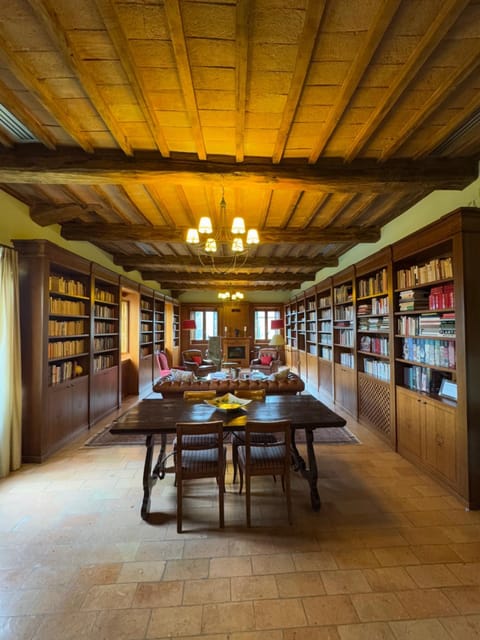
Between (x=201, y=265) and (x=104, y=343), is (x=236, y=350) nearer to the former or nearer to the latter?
(x=201, y=265)

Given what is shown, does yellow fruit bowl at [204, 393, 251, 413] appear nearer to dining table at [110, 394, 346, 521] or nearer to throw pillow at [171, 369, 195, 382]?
dining table at [110, 394, 346, 521]

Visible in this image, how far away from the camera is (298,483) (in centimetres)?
291

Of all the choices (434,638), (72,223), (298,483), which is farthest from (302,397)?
(72,223)

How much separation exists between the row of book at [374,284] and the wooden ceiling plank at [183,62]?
9.40 ft

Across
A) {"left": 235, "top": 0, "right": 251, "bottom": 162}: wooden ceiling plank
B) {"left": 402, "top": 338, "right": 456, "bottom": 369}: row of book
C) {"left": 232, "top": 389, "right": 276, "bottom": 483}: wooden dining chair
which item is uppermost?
{"left": 235, "top": 0, "right": 251, "bottom": 162}: wooden ceiling plank

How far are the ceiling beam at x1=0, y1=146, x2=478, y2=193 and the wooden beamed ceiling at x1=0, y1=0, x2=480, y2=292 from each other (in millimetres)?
11

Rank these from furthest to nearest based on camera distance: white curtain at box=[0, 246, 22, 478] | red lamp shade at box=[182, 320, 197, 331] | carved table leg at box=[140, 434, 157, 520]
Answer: red lamp shade at box=[182, 320, 197, 331] < white curtain at box=[0, 246, 22, 478] < carved table leg at box=[140, 434, 157, 520]

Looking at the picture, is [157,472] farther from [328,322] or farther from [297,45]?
[328,322]

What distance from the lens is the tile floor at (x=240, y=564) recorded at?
154 cm

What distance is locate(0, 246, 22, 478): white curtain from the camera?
3.04 meters

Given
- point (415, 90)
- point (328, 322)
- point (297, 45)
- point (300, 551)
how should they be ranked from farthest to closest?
point (328, 322), point (300, 551), point (415, 90), point (297, 45)

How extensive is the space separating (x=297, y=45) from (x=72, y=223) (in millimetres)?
3649

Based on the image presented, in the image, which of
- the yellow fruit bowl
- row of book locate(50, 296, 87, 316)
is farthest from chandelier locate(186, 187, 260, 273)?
row of book locate(50, 296, 87, 316)

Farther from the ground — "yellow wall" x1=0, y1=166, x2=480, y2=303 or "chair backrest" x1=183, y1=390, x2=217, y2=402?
"yellow wall" x1=0, y1=166, x2=480, y2=303
